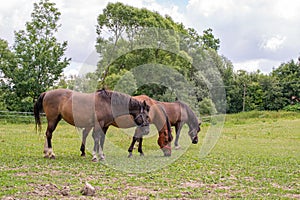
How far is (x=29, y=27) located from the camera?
98.6 ft

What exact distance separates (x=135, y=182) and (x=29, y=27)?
83.5 ft

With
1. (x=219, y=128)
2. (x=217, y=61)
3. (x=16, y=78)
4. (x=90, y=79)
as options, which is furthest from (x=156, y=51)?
(x=217, y=61)

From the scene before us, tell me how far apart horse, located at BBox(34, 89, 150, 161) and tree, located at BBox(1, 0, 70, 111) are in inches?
760

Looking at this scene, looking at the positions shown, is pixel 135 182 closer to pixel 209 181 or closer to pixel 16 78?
pixel 209 181

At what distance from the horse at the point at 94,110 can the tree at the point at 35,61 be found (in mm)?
19315

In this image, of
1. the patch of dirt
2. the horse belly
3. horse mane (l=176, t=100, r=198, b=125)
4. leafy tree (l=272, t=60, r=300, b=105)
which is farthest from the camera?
leafy tree (l=272, t=60, r=300, b=105)

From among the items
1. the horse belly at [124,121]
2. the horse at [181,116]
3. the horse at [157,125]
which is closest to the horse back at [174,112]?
the horse at [181,116]

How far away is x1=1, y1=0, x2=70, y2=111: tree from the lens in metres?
29.4

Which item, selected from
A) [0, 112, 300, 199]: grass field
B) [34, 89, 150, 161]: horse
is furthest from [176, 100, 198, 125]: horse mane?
[34, 89, 150, 161]: horse

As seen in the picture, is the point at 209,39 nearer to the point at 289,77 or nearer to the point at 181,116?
the point at 289,77

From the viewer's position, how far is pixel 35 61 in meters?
29.6

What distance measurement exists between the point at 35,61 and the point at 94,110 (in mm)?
20681

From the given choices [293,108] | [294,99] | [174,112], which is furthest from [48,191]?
[294,99]

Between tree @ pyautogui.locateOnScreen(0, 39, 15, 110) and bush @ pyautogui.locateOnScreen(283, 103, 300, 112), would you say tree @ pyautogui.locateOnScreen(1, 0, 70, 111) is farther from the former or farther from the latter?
bush @ pyautogui.locateOnScreen(283, 103, 300, 112)
